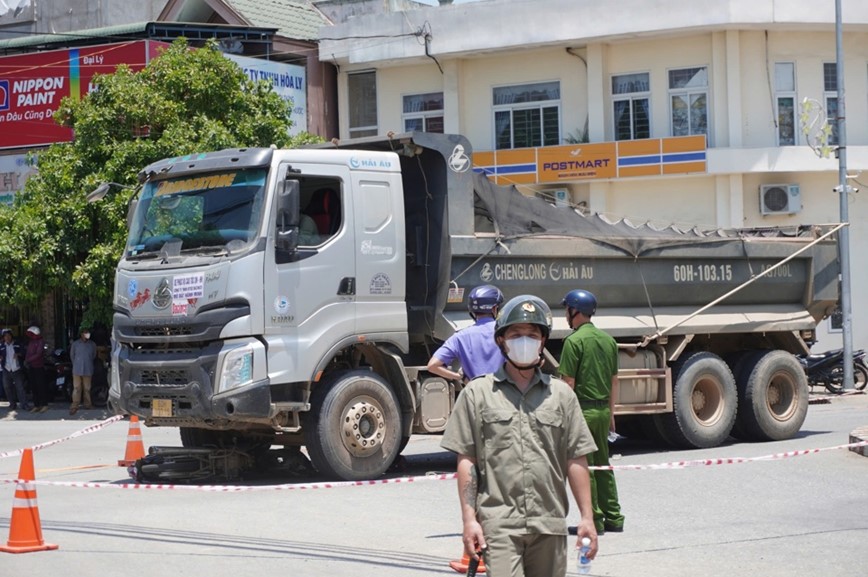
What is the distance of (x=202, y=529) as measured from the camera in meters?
10.1

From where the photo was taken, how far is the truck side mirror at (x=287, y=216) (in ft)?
39.6

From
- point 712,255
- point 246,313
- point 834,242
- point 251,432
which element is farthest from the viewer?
point 834,242

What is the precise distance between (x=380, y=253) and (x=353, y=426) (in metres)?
1.69

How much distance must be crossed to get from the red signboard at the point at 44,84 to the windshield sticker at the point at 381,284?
1944 centimetres

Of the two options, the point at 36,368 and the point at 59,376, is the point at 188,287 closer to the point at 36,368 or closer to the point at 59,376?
the point at 36,368

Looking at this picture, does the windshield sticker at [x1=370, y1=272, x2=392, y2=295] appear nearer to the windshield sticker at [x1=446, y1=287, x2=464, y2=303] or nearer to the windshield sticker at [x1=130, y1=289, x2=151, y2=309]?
the windshield sticker at [x1=446, y1=287, x2=464, y2=303]

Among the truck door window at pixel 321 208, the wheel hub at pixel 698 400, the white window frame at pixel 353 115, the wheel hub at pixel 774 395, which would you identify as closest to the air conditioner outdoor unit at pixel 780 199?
the white window frame at pixel 353 115

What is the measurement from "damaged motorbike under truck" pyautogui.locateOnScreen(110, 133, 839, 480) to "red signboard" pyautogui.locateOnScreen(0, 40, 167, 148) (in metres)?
18.7

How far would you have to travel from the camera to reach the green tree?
78.8ft

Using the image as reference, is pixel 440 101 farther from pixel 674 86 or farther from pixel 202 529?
pixel 202 529

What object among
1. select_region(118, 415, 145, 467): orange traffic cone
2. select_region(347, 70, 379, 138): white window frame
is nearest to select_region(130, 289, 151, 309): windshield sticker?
select_region(118, 415, 145, 467): orange traffic cone

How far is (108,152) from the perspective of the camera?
80.2 ft

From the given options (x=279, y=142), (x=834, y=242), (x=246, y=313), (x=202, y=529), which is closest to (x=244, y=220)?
(x=246, y=313)

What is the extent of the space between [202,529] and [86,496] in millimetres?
2599
